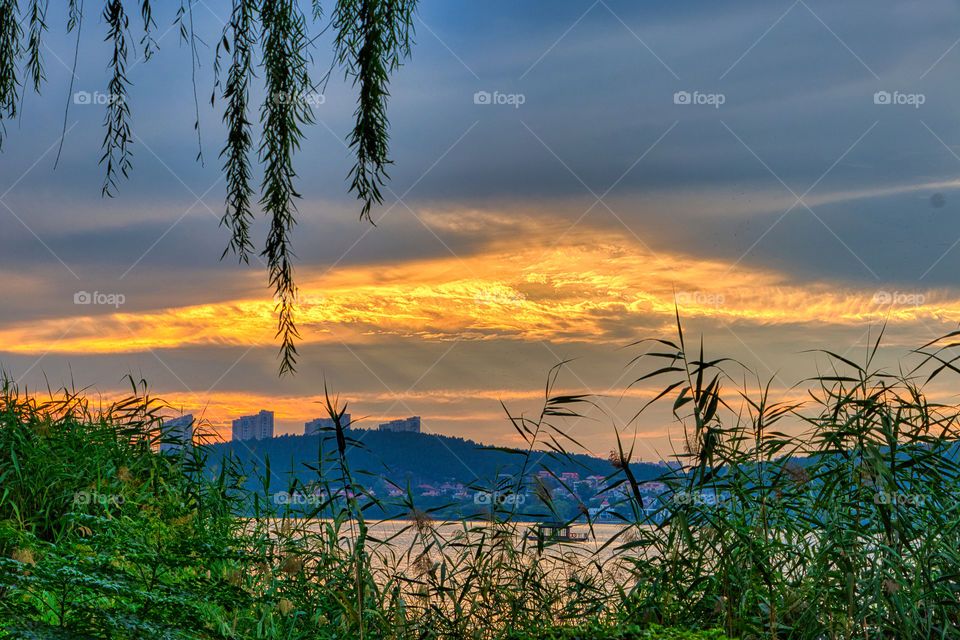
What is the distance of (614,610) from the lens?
3203 mm

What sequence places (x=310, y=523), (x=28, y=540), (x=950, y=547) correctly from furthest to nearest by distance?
(x=310, y=523) < (x=28, y=540) < (x=950, y=547)

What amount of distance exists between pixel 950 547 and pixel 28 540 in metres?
3.42

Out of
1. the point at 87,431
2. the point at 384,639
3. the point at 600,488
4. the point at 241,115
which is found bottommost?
Answer: the point at 384,639

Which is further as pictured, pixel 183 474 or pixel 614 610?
pixel 183 474

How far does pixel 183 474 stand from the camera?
186 inches

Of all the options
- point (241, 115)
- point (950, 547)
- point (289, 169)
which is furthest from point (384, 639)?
point (241, 115)

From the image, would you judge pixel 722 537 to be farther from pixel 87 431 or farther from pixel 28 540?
pixel 87 431

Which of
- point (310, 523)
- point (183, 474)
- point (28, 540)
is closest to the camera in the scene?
point (28, 540)

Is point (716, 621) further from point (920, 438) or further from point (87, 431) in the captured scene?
point (87, 431)

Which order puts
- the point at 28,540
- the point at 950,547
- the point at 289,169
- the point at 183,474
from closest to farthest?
the point at 950,547 → the point at 28,540 → the point at 289,169 → the point at 183,474

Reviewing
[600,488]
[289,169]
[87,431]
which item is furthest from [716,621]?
[87,431]

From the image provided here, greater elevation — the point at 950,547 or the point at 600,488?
the point at 600,488

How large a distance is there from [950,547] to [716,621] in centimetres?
87

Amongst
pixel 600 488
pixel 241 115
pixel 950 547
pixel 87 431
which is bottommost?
pixel 950 547
